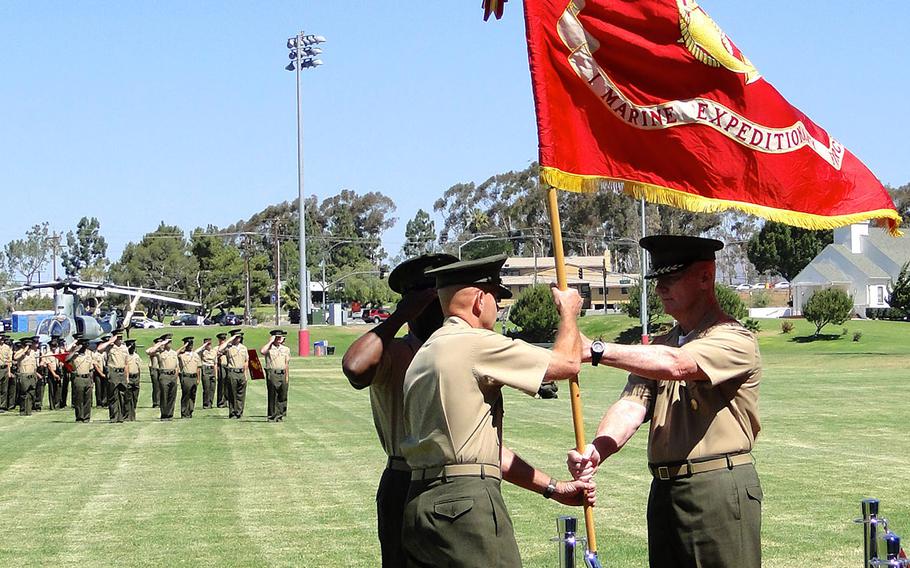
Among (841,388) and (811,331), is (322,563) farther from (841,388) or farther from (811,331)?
(811,331)

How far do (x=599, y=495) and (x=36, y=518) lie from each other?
5.84 metres

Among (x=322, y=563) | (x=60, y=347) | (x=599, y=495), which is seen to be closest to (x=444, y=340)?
(x=322, y=563)

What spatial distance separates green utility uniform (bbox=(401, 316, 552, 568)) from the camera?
5.02 metres

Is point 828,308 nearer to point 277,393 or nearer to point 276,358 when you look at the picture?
point 276,358

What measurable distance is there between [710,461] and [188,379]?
25980 millimetres

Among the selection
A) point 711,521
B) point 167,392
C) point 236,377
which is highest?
point 711,521

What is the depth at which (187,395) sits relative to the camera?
98.0 feet

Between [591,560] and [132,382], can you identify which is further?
[132,382]

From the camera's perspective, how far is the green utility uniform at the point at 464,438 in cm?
502

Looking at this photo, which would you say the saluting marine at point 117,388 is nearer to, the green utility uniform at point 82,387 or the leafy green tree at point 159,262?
the green utility uniform at point 82,387

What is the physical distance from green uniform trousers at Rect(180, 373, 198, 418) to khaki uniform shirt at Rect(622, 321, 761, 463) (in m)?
24.9

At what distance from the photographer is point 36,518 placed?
12977mm

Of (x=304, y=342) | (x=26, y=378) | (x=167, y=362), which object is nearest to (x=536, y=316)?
(x=304, y=342)

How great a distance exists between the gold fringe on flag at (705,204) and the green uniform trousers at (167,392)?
2376 cm
